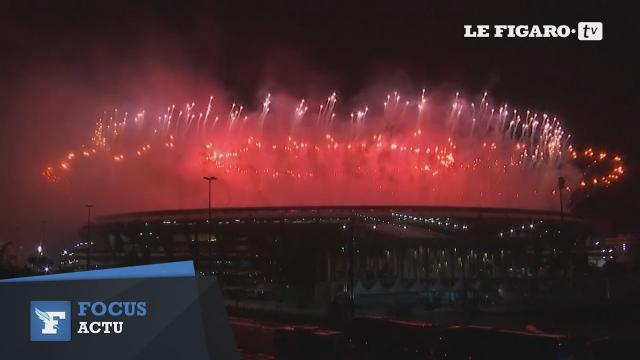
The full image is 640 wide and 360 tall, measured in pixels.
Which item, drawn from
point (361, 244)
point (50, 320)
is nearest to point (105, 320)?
point (50, 320)

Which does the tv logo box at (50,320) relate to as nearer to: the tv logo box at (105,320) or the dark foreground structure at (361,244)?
the tv logo box at (105,320)

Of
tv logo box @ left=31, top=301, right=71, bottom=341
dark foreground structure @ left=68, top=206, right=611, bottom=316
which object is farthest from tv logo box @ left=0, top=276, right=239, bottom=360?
dark foreground structure @ left=68, top=206, right=611, bottom=316

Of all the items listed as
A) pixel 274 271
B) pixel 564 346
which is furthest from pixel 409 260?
pixel 564 346

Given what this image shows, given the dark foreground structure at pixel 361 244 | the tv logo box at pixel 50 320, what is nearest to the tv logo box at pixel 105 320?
the tv logo box at pixel 50 320

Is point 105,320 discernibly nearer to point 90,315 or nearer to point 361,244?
point 90,315

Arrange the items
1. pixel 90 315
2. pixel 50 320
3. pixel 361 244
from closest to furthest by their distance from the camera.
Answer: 1. pixel 90 315
2. pixel 50 320
3. pixel 361 244

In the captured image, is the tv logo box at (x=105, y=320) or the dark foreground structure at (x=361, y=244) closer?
the tv logo box at (x=105, y=320)
